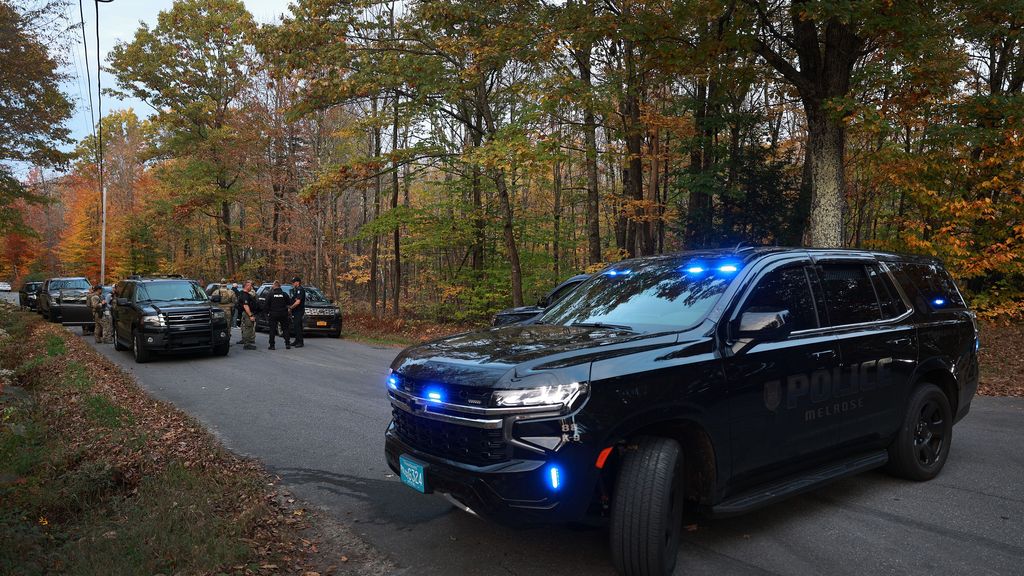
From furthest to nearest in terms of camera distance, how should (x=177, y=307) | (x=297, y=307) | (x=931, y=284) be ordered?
1. (x=297, y=307)
2. (x=177, y=307)
3. (x=931, y=284)

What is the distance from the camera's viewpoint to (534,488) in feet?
10.2

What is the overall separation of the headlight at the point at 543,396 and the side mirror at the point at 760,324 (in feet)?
4.06

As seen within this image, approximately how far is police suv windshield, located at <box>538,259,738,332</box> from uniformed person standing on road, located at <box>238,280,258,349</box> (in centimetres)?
1304

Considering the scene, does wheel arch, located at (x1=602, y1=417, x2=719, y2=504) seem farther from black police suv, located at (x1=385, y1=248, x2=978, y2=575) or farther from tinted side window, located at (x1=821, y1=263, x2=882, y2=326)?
tinted side window, located at (x1=821, y1=263, x2=882, y2=326)

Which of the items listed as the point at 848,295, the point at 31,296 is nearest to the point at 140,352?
the point at 848,295

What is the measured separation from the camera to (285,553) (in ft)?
12.7

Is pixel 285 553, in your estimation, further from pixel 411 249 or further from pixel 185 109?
pixel 185 109

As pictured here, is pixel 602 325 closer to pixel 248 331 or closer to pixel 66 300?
pixel 248 331

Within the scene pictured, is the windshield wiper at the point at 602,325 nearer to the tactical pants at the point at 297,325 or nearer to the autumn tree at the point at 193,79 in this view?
the tactical pants at the point at 297,325

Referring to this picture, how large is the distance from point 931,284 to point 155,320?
13868 mm

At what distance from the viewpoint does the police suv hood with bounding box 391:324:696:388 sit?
324 centimetres

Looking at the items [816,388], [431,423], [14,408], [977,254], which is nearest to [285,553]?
[431,423]

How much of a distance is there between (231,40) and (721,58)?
93.1ft

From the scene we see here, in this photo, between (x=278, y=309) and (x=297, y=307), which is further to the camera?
(x=297, y=307)
